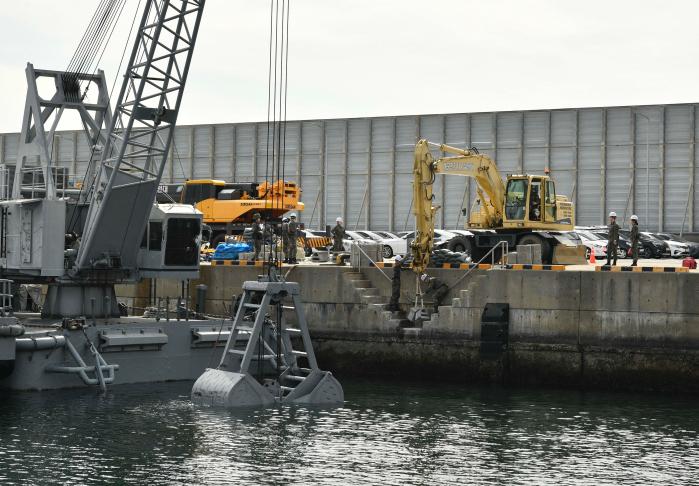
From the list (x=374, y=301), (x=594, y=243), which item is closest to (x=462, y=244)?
(x=374, y=301)

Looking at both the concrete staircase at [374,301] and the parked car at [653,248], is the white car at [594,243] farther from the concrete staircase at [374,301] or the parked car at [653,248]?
the concrete staircase at [374,301]

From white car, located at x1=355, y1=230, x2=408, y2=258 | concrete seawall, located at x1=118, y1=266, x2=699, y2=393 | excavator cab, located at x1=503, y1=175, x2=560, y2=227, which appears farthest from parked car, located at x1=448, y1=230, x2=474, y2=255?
white car, located at x1=355, y1=230, x2=408, y2=258

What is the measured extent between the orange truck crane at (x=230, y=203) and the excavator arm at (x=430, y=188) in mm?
14286

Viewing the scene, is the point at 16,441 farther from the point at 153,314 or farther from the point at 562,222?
the point at 562,222

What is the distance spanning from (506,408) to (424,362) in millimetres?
6137

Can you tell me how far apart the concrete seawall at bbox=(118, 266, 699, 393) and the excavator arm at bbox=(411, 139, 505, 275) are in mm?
1133

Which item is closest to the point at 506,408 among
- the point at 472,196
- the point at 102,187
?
the point at 102,187

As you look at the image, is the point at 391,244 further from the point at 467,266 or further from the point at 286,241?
the point at 467,266

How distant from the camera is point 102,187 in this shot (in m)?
37.1

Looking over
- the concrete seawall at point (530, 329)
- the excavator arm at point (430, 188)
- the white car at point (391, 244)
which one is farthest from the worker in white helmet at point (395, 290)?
the white car at point (391, 244)

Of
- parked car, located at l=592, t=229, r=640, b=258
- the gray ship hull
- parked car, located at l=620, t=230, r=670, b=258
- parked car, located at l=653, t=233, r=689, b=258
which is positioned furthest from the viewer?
parked car, located at l=653, t=233, r=689, b=258

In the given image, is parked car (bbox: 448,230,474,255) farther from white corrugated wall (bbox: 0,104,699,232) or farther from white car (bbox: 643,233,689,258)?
white corrugated wall (bbox: 0,104,699,232)

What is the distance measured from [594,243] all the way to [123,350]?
2744 centimetres

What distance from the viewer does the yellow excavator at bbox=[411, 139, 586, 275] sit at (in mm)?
42844
